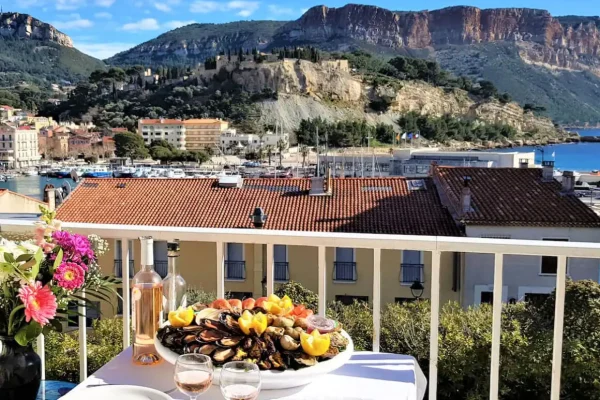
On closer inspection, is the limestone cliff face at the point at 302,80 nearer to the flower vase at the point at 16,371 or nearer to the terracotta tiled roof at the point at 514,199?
the terracotta tiled roof at the point at 514,199

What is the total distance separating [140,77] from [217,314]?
106697 millimetres

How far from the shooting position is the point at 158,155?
75562 mm

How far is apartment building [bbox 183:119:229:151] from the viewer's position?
3179 inches

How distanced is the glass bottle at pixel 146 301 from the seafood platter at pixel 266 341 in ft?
0.22

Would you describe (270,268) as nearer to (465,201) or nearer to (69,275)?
(69,275)

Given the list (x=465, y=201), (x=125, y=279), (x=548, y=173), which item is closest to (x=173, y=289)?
(x=125, y=279)

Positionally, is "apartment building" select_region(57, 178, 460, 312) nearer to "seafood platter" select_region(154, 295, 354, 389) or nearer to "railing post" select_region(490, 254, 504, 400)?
"railing post" select_region(490, 254, 504, 400)

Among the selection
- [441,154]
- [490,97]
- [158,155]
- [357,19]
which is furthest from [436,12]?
[441,154]

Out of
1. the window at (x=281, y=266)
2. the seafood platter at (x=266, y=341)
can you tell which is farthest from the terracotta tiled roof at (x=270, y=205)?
the seafood platter at (x=266, y=341)

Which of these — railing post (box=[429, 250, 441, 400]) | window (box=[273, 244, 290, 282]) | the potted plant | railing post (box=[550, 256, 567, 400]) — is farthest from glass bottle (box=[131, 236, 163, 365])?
window (box=[273, 244, 290, 282])

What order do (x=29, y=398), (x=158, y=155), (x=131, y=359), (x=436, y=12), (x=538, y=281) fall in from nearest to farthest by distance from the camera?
(x=29, y=398), (x=131, y=359), (x=538, y=281), (x=158, y=155), (x=436, y=12)

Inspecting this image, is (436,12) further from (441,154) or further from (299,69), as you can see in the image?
(441,154)

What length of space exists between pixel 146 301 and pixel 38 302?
259mm

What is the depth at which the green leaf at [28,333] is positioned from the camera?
124 centimetres
